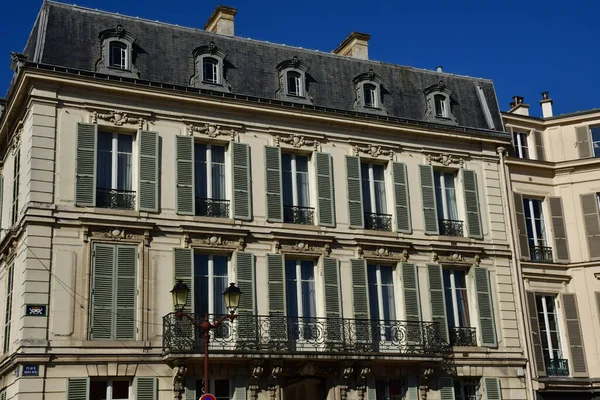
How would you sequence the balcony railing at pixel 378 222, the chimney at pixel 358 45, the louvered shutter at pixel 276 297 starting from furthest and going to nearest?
the chimney at pixel 358 45 < the balcony railing at pixel 378 222 < the louvered shutter at pixel 276 297

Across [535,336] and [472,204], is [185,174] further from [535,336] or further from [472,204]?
[535,336]

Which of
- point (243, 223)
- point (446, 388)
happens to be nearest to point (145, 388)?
point (243, 223)

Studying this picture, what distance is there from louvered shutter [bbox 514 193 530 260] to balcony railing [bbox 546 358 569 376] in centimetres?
287

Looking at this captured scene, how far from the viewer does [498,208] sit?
2419 cm

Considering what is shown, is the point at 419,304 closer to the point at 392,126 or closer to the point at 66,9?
the point at 392,126

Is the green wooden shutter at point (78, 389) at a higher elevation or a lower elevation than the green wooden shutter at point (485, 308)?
lower

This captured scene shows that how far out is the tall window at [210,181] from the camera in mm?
20719

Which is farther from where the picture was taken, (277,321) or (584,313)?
(584,313)

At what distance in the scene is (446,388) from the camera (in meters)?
21.7

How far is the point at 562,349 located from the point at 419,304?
4656 millimetres

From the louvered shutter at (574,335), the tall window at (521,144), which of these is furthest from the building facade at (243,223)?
the louvered shutter at (574,335)

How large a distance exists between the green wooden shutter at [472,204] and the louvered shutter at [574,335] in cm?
318

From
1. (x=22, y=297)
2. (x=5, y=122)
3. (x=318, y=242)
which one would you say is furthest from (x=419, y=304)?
(x=5, y=122)

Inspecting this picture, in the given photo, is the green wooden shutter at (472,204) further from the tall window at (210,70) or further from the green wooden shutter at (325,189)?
the tall window at (210,70)
